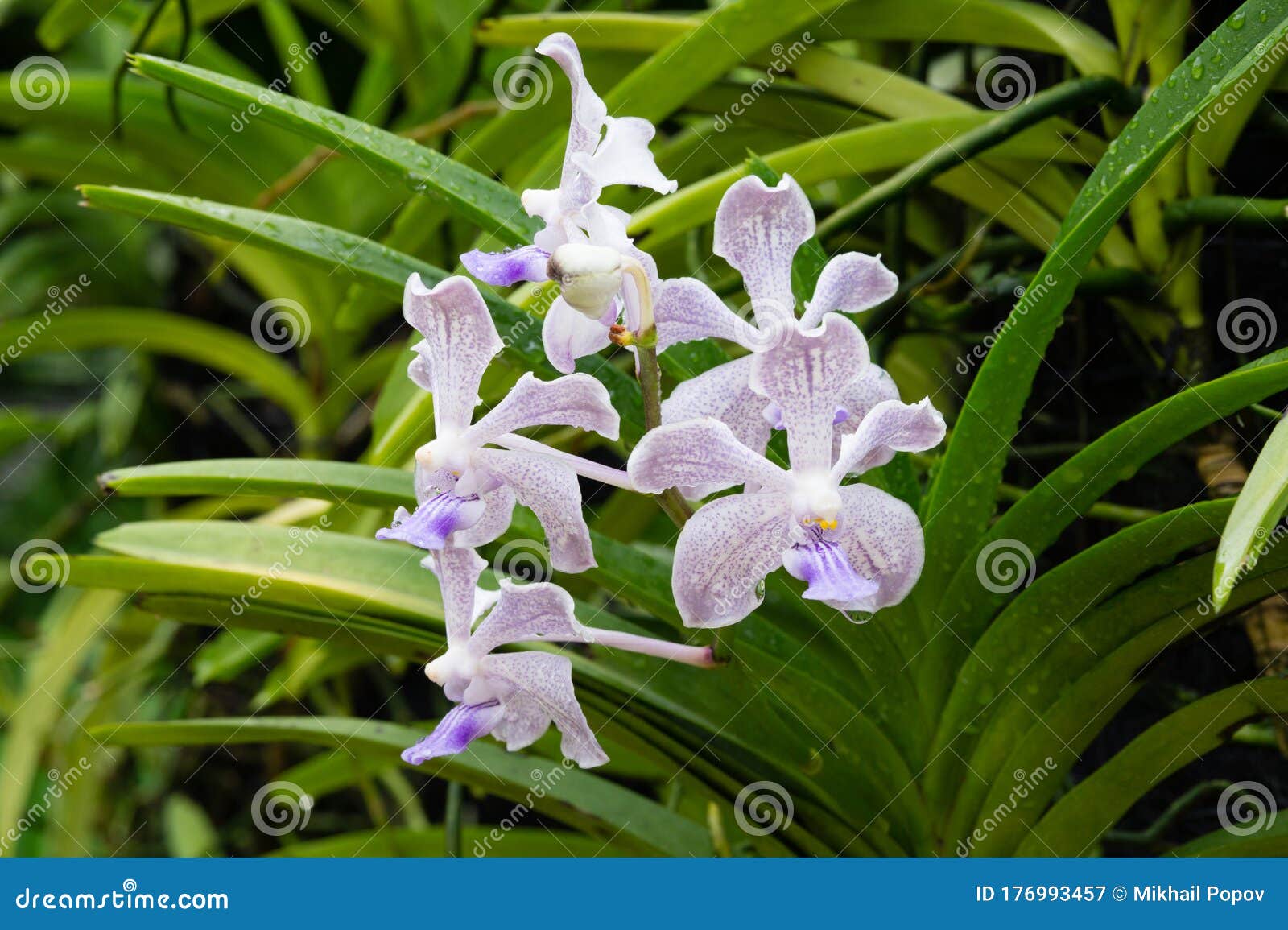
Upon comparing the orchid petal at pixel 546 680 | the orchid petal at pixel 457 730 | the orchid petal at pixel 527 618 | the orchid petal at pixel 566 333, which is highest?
the orchid petal at pixel 566 333

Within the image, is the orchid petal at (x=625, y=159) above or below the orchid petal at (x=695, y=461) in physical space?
above

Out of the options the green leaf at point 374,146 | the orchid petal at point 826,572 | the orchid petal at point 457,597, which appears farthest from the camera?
the green leaf at point 374,146

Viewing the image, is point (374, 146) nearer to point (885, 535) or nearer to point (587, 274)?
point (587, 274)

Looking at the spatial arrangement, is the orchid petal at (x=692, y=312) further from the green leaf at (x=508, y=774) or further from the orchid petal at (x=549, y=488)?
the green leaf at (x=508, y=774)

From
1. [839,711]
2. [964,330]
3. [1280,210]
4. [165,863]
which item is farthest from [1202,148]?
[165,863]

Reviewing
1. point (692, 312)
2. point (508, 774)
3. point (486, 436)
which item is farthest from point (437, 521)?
point (508, 774)

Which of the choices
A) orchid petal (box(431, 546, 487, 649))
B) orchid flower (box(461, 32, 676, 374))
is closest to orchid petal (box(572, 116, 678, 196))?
orchid flower (box(461, 32, 676, 374))

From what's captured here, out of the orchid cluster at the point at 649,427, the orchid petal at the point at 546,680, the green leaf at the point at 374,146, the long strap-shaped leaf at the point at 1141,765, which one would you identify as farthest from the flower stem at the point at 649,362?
the long strap-shaped leaf at the point at 1141,765

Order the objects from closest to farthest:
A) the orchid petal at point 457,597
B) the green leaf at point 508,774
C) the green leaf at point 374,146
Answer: the orchid petal at point 457,597
the green leaf at point 374,146
the green leaf at point 508,774
